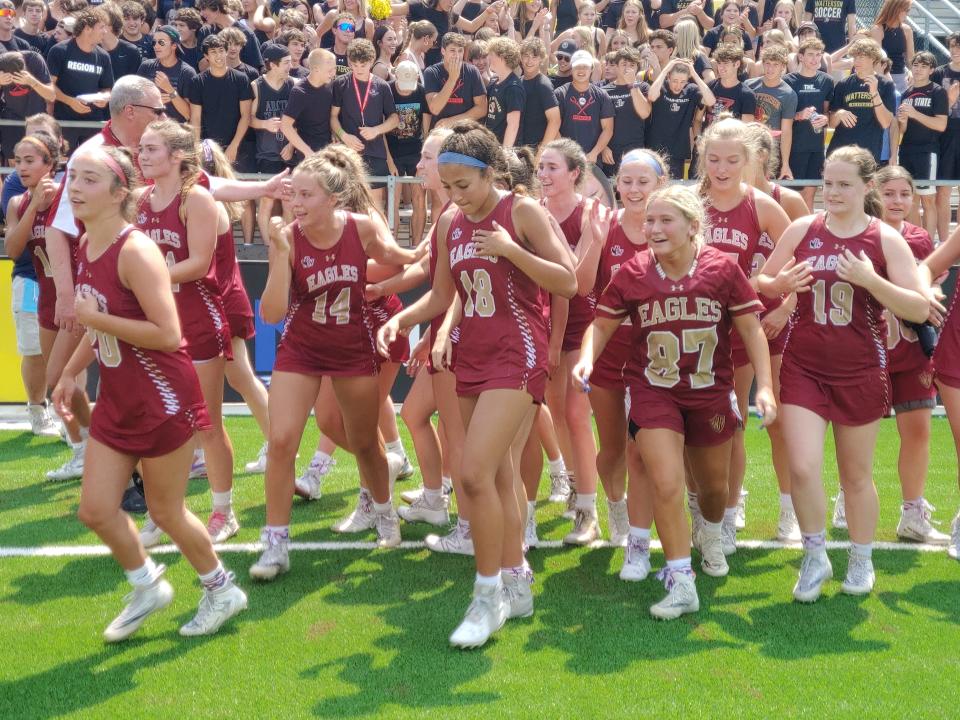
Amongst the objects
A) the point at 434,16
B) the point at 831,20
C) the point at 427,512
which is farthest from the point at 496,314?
the point at 831,20

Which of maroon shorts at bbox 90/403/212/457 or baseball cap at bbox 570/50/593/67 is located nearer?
maroon shorts at bbox 90/403/212/457

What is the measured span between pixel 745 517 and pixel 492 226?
281cm

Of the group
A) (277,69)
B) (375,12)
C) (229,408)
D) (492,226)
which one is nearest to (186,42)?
(277,69)

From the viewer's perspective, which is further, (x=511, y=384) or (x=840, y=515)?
(x=840, y=515)

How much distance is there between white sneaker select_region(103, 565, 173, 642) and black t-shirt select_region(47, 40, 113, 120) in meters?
7.45

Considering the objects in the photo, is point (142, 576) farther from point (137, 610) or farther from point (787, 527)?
point (787, 527)

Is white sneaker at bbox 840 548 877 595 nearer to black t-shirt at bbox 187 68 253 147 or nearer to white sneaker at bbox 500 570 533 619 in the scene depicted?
white sneaker at bbox 500 570 533 619

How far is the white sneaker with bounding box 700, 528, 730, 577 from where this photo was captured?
5.40 m

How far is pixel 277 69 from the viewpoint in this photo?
434 inches

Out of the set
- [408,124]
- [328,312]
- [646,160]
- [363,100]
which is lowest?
[328,312]

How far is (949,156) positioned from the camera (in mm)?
11484

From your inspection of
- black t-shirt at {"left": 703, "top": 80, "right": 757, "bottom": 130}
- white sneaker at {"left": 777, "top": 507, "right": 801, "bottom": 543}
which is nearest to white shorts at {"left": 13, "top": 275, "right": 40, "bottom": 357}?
white sneaker at {"left": 777, "top": 507, "right": 801, "bottom": 543}

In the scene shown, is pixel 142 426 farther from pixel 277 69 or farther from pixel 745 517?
pixel 277 69

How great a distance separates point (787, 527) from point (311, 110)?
261 inches
